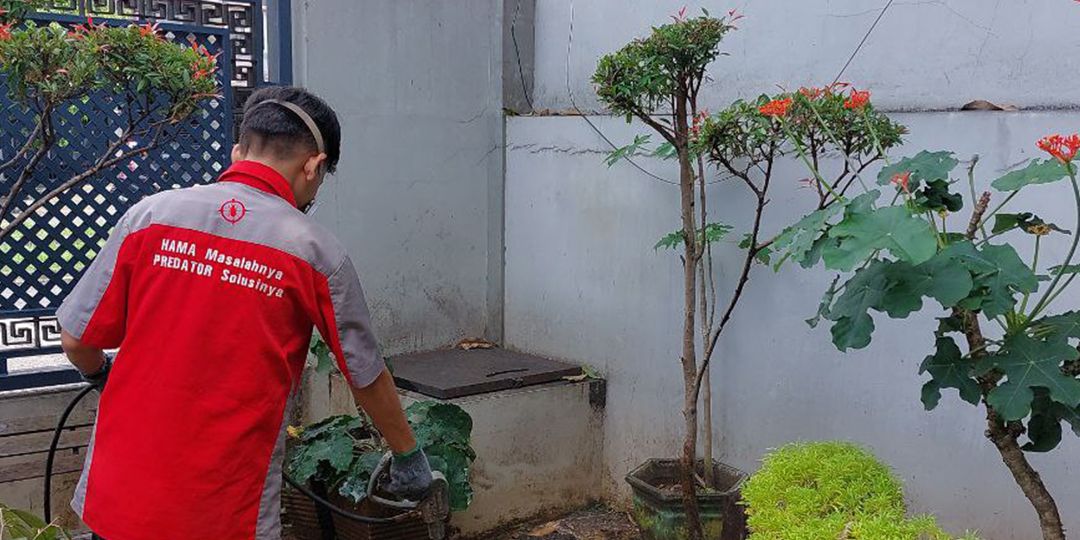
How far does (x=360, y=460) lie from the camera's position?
4.88 metres

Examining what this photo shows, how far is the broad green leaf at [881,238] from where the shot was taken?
2307 millimetres

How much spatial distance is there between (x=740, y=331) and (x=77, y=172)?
3.46m

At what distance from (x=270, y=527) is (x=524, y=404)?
3.04 meters

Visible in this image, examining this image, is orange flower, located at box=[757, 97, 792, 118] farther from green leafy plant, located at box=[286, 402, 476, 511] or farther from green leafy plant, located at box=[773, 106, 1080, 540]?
green leafy plant, located at box=[286, 402, 476, 511]

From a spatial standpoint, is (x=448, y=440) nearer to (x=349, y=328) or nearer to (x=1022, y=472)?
(x=349, y=328)

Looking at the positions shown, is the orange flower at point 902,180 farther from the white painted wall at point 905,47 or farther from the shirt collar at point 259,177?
the white painted wall at point 905,47

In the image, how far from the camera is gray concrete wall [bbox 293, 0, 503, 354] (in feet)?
19.6

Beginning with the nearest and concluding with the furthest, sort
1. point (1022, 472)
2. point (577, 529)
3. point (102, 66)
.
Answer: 1. point (1022, 472)
2. point (102, 66)
3. point (577, 529)

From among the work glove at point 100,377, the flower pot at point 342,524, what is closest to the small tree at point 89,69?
the work glove at point 100,377

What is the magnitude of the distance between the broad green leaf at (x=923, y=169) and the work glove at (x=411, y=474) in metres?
1.55

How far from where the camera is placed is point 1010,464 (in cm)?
265

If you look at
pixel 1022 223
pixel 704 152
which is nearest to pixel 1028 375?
pixel 1022 223

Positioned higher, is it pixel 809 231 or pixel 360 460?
pixel 809 231

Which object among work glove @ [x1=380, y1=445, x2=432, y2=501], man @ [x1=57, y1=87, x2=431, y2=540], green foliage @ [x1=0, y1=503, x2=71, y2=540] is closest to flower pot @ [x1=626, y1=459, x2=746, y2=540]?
work glove @ [x1=380, y1=445, x2=432, y2=501]
